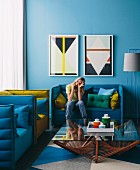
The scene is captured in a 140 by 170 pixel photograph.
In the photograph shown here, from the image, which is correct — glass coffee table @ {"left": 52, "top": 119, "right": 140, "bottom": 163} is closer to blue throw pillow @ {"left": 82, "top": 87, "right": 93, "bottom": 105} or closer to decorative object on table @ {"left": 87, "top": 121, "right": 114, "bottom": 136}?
decorative object on table @ {"left": 87, "top": 121, "right": 114, "bottom": 136}

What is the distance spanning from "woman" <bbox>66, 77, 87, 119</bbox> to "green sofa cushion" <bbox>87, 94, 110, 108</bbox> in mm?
362

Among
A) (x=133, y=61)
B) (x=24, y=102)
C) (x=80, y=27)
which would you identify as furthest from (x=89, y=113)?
(x=80, y=27)

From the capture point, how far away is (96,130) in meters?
4.57

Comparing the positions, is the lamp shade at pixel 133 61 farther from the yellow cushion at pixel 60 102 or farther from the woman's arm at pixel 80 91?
the yellow cushion at pixel 60 102

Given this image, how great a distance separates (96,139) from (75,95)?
2.62 m

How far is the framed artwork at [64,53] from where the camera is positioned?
25.5ft

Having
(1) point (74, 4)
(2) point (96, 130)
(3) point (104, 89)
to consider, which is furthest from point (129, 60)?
(2) point (96, 130)

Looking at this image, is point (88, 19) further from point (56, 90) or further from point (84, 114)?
point (84, 114)

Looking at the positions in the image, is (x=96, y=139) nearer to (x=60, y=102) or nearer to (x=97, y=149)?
(x=97, y=149)

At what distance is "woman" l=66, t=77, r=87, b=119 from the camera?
261 inches

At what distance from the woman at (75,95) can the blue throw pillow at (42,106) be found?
513 millimetres

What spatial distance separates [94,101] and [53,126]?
102 centimetres

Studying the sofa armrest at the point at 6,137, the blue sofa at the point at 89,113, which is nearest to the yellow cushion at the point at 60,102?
the blue sofa at the point at 89,113

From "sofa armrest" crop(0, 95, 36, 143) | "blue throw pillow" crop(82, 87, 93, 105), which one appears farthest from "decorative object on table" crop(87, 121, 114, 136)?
"blue throw pillow" crop(82, 87, 93, 105)
